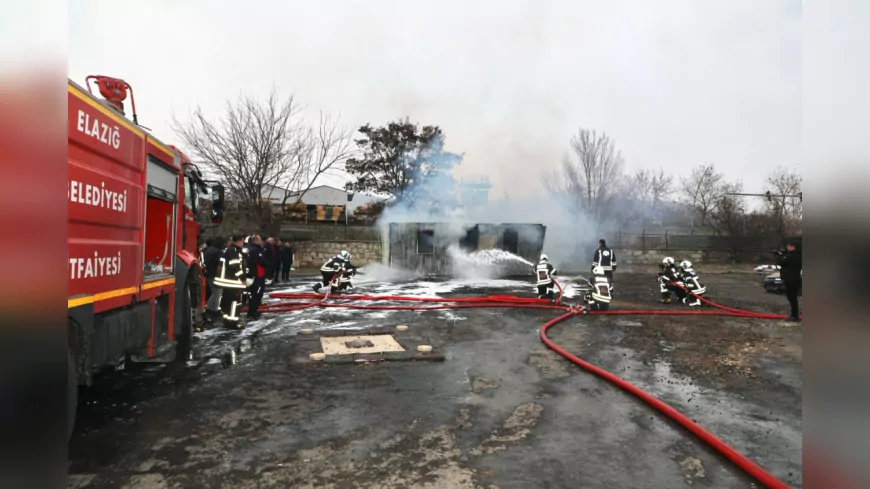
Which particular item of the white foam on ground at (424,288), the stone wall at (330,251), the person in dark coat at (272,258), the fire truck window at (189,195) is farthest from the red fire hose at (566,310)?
the stone wall at (330,251)

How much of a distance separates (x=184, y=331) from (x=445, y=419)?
3.63 metres

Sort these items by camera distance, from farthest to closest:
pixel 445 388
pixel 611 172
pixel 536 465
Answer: pixel 611 172 → pixel 445 388 → pixel 536 465

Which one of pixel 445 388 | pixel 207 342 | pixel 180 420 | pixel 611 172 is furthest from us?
pixel 611 172

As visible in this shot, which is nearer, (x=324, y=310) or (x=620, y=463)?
(x=620, y=463)

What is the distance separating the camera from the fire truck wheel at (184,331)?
19.4ft

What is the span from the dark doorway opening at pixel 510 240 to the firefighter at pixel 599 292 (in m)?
10.1

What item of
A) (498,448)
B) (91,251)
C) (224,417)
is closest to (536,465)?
(498,448)

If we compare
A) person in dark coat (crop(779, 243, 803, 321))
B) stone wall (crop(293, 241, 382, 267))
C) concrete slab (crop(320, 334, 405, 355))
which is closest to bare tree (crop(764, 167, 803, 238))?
person in dark coat (crop(779, 243, 803, 321))

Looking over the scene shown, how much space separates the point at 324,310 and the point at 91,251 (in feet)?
23.7

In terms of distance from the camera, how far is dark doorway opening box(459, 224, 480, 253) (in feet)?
68.0

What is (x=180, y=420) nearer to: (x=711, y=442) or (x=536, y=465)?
(x=536, y=465)

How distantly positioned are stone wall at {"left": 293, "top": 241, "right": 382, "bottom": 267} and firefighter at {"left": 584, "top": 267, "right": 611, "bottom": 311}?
16.0 meters

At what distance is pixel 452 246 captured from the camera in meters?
20.7
